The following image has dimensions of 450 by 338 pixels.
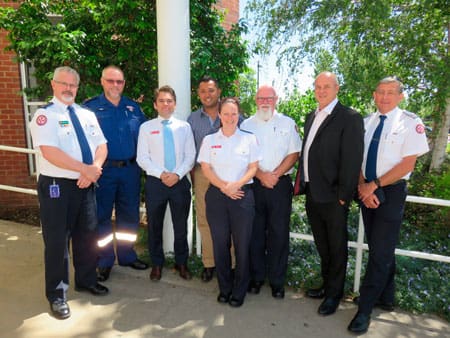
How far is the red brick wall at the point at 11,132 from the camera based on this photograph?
239 inches

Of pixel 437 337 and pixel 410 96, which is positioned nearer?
pixel 437 337

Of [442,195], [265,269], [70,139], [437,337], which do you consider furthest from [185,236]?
[442,195]

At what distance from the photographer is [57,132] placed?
123 inches

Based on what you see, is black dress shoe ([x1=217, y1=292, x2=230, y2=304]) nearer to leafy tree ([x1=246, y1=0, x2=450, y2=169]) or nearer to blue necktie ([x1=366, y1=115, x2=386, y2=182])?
blue necktie ([x1=366, y1=115, x2=386, y2=182])

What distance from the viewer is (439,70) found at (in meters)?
5.40

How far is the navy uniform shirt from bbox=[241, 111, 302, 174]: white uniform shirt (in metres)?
1.32

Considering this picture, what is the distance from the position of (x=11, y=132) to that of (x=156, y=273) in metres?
4.01

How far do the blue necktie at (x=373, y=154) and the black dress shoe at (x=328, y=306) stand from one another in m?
1.12

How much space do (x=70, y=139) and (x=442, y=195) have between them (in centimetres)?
518

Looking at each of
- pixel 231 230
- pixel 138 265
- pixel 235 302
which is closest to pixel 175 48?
pixel 231 230

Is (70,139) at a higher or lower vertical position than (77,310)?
higher

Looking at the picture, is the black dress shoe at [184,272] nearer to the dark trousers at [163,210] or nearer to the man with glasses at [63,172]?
the dark trousers at [163,210]

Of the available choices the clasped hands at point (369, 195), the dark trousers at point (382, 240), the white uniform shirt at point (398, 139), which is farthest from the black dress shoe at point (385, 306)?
the white uniform shirt at point (398, 139)

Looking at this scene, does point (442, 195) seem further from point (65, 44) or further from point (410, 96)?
point (65, 44)
